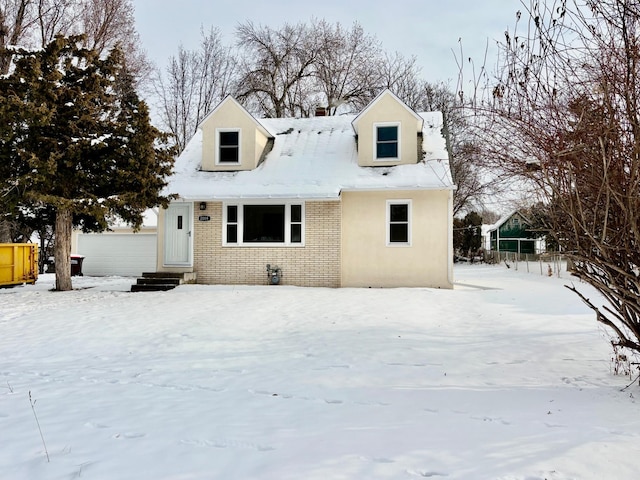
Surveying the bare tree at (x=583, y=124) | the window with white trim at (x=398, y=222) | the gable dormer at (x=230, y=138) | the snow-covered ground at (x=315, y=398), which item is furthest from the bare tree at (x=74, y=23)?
the bare tree at (x=583, y=124)

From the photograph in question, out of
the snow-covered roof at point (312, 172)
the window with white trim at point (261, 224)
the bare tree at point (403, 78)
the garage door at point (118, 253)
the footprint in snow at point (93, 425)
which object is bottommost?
the footprint in snow at point (93, 425)

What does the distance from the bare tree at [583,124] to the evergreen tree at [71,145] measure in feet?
34.2

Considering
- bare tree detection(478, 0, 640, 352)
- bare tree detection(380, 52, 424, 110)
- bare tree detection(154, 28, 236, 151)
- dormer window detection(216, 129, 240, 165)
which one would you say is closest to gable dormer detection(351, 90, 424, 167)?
dormer window detection(216, 129, 240, 165)

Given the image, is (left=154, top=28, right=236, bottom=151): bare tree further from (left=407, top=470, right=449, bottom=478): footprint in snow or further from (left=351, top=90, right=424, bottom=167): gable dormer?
(left=407, top=470, right=449, bottom=478): footprint in snow

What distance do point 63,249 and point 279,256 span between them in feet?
20.7

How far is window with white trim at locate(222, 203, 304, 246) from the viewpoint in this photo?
46.2ft

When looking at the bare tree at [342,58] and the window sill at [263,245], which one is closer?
the window sill at [263,245]

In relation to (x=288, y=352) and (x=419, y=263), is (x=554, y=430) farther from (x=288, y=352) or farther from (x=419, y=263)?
(x=419, y=263)

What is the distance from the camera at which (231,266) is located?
14266 millimetres

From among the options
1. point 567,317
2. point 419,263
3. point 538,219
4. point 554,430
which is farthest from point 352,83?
point 554,430

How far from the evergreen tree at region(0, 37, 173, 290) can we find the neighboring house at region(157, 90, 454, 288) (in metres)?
1.99

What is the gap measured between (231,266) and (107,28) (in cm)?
1387

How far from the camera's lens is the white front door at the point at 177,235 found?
1447 centimetres

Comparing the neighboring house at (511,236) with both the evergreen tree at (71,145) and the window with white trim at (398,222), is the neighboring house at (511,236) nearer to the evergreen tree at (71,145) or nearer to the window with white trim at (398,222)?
the window with white trim at (398,222)
